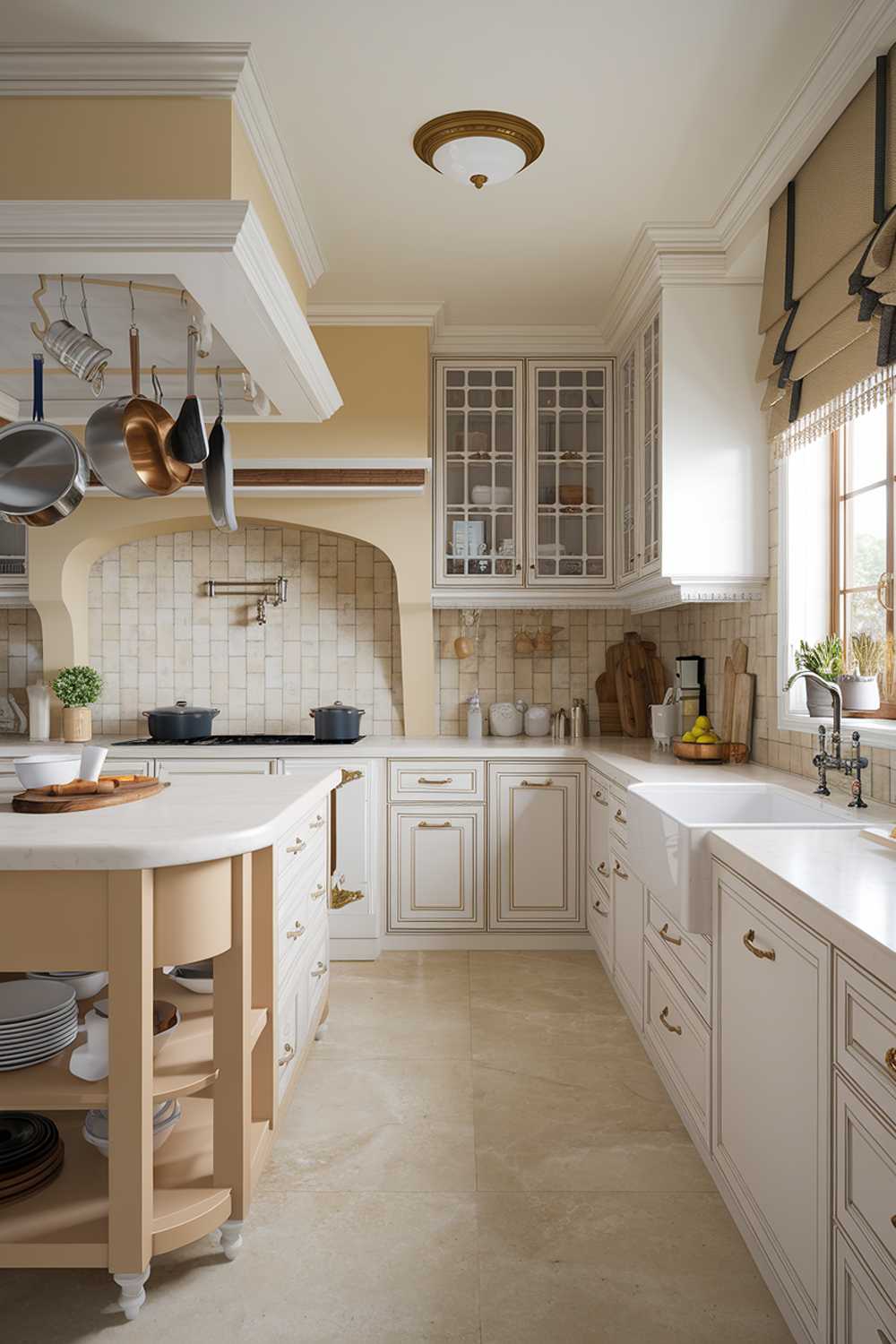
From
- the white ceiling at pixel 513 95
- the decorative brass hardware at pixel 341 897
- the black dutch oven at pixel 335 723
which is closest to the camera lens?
the white ceiling at pixel 513 95

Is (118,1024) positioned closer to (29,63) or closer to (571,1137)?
(571,1137)

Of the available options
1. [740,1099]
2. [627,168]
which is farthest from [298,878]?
[627,168]

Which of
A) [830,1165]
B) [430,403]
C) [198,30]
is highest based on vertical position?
[198,30]

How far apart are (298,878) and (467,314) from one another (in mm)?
2734

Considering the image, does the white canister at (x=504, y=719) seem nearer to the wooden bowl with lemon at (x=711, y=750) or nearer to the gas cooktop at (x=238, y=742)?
the gas cooktop at (x=238, y=742)

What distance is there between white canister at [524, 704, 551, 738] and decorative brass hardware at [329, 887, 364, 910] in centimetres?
117

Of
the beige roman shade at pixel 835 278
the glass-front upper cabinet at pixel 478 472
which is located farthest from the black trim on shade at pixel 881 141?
the glass-front upper cabinet at pixel 478 472

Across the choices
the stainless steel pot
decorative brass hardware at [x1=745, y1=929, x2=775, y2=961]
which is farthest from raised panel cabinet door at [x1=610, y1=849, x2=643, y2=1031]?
the stainless steel pot

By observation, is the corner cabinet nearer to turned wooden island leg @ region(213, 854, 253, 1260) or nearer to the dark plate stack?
turned wooden island leg @ region(213, 854, 253, 1260)

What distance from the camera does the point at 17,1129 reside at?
1.98 metres

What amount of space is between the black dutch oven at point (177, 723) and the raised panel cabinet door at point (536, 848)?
1347mm

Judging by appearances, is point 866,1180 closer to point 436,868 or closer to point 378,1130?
point 378,1130

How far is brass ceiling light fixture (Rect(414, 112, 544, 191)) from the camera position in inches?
104

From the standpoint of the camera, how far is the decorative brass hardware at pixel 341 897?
3.94 meters
